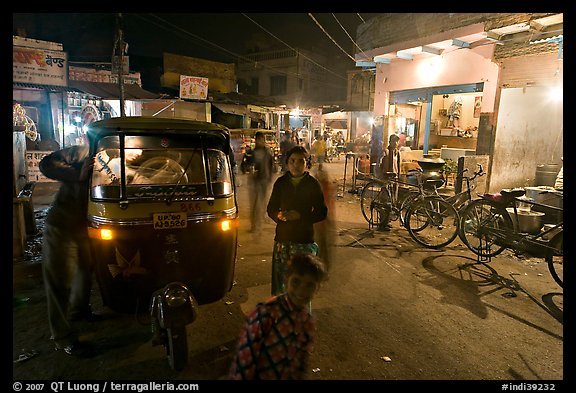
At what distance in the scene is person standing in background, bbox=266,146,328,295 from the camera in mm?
3658

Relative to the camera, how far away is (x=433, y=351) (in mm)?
3793

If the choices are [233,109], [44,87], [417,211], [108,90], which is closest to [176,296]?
[417,211]

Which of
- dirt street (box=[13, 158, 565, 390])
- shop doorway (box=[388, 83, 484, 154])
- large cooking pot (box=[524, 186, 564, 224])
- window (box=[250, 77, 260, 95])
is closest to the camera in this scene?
dirt street (box=[13, 158, 565, 390])

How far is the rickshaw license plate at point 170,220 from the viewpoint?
3666 millimetres

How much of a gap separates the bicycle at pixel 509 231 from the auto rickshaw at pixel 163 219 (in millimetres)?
4651

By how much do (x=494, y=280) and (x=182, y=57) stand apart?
83.1ft

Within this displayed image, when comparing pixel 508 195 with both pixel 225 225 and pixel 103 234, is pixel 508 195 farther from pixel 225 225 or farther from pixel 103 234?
pixel 103 234

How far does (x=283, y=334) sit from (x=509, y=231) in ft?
17.6

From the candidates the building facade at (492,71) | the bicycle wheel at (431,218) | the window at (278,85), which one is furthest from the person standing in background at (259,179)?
the window at (278,85)

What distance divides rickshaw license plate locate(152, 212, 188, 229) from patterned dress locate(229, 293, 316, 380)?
1873mm

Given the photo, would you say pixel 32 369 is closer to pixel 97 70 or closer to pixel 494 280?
pixel 494 280

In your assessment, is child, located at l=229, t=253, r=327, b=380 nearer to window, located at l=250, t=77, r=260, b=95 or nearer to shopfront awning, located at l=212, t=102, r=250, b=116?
shopfront awning, located at l=212, t=102, r=250, b=116


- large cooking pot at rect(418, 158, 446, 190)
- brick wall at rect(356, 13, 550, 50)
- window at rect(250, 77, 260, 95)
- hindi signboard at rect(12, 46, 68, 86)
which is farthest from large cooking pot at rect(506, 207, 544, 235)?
window at rect(250, 77, 260, 95)

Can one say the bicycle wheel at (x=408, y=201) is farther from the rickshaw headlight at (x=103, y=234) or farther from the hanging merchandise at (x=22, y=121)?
the hanging merchandise at (x=22, y=121)
